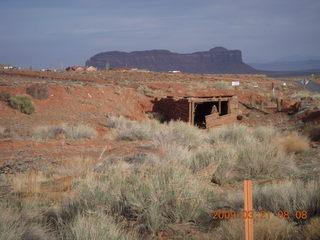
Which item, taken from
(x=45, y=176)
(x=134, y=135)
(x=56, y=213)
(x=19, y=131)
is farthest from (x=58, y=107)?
(x=56, y=213)

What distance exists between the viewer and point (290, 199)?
18.9 feet

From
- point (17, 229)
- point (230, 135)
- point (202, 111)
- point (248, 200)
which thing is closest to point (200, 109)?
point (202, 111)

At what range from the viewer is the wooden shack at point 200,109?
67.5ft

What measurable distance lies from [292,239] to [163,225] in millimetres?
1701

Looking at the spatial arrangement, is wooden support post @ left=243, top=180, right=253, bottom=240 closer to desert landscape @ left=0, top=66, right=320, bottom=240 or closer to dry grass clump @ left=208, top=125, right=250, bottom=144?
desert landscape @ left=0, top=66, right=320, bottom=240

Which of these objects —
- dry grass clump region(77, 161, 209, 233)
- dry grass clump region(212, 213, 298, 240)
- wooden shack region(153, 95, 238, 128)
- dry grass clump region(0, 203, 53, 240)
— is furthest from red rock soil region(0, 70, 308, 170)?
dry grass clump region(212, 213, 298, 240)

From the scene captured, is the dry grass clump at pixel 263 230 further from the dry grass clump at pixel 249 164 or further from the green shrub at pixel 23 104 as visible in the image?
the green shrub at pixel 23 104

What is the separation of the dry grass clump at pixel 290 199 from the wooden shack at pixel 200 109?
13.6 meters

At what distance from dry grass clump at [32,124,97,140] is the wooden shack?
5.69m

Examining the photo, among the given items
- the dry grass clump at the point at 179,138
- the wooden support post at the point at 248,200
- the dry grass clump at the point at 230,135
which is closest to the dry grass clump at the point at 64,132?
the dry grass clump at the point at 179,138

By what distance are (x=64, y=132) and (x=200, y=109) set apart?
12.5 meters

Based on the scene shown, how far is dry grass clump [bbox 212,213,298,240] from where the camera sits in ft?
14.4

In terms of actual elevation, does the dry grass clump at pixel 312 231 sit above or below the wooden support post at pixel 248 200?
below
